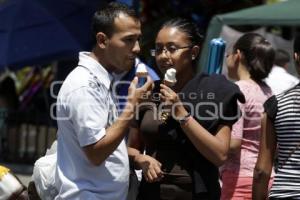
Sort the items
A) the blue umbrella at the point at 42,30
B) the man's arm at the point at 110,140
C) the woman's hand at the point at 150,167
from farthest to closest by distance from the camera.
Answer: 1. the blue umbrella at the point at 42,30
2. the woman's hand at the point at 150,167
3. the man's arm at the point at 110,140

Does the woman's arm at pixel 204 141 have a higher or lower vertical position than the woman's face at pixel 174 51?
lower

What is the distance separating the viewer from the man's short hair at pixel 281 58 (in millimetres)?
8569

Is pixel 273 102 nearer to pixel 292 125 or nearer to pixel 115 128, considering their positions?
pixel 292 125

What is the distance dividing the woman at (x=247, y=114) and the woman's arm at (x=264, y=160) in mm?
497

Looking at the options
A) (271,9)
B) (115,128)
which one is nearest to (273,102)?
(115,128)

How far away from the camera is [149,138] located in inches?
152

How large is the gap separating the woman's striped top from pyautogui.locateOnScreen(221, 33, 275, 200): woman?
0.65 metres

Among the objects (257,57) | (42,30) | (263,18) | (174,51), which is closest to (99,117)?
(174,51)

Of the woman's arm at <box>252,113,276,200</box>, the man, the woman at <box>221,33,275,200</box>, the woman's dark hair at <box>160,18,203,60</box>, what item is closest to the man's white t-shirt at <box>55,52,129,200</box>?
the man

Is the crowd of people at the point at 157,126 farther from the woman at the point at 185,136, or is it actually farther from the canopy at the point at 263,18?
the canopy at the point at 263,18

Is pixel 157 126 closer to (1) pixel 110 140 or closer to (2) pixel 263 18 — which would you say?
(1) pixel 110 140

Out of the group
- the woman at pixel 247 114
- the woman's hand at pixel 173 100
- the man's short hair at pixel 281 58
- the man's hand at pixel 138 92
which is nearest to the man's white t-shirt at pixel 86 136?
the man's hand at pixel 138 92

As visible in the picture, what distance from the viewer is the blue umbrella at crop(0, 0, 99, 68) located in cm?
972

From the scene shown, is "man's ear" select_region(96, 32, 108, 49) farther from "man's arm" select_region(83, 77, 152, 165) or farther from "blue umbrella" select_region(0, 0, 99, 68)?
"blue umbrella" select_region(0, 0, 99, 68)
